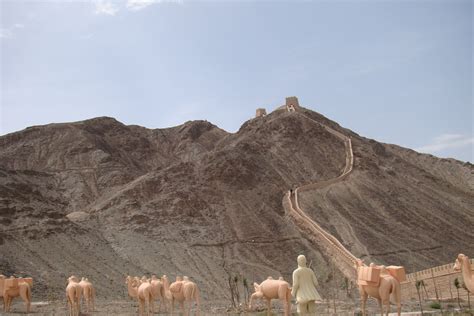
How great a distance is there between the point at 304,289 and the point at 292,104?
65827mm

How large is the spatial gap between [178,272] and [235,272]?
4528mm

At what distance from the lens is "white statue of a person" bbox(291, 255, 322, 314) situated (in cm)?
1548

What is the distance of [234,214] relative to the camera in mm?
51938

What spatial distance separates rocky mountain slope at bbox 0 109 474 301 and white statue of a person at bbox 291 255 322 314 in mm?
21684

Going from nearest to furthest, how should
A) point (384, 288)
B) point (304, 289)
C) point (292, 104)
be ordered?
point (304, 289) < point (384, 288) < point (292, 104)

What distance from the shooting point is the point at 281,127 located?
231 ft

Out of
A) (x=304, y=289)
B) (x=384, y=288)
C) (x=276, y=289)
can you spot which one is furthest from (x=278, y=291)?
(x=384, y=288)

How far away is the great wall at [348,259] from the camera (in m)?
37.1

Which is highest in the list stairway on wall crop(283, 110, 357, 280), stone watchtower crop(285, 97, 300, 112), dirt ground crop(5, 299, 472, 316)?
stone watchtower crop(285, 97, 300, 112)

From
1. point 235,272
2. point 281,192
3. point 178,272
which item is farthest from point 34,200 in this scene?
point 281,192

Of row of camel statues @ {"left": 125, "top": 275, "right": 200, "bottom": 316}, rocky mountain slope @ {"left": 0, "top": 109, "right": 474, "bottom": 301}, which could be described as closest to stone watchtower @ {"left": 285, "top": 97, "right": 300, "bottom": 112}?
rocky mountain slope @ {"left": 0, "top": 109, "right": 474, "bottom": 301}

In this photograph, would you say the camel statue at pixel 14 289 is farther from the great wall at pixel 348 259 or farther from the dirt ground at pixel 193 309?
the great wall at pixel 348 259

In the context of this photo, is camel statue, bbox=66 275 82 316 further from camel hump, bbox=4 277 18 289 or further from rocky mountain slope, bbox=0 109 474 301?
rocky mountain slope, bbox=0 109 474 301

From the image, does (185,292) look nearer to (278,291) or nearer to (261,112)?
(278,291)
